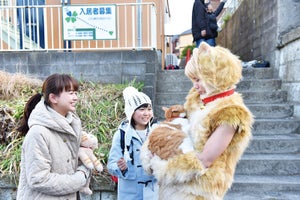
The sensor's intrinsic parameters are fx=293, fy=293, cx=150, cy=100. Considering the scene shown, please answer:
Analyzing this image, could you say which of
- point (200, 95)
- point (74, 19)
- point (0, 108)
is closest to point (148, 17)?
point (74, 19)

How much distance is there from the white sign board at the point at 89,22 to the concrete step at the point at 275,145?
319 centimetres

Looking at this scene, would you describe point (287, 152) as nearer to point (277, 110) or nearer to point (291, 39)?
point (277, 110)

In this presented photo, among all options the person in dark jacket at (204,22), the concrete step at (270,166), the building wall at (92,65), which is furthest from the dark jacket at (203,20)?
the concrete step at (270,166)

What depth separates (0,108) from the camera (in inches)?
164

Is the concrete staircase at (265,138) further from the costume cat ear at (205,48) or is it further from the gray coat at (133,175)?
the costume cat ear at (205,48)

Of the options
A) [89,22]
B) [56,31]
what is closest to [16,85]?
[89,22]

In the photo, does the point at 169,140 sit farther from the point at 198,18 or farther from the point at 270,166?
the point at 198,18

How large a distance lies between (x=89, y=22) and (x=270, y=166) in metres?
3.97

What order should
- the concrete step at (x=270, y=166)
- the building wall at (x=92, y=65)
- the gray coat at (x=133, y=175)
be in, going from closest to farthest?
1. the gray coat at (x=133, y=175)
2. the concrete step at (x=270, y=166)
3. the building wall at (x=92, y=65)

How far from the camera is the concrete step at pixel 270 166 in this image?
12.3 ft

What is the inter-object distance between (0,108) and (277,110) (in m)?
4.16

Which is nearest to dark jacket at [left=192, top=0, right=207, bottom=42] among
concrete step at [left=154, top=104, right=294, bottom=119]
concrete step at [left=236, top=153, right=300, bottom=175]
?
concrete step at [left=154, top=104, right=294, bottom=119]

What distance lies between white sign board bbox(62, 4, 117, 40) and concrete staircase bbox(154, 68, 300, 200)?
137cm

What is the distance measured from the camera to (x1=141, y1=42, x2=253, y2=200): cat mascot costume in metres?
1.61
